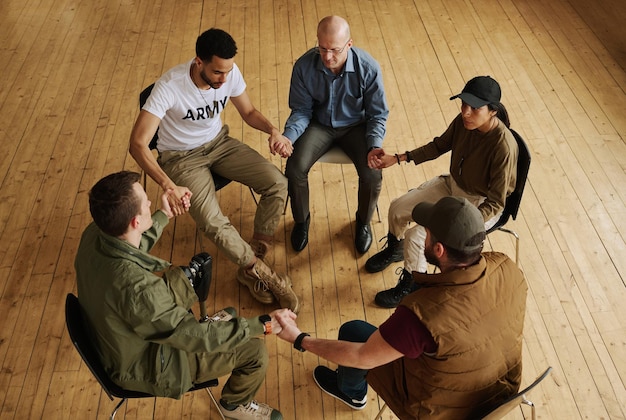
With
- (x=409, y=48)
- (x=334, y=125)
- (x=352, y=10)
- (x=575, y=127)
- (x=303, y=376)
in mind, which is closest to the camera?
(x=303, y=376)

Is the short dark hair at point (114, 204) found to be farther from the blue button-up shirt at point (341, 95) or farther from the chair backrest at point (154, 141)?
the blue button-up shirt at point (341, 95)

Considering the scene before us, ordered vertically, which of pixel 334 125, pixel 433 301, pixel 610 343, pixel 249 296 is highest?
pixel 433 301

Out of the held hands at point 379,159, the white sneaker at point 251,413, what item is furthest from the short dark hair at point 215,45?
the white sneaker at point 251,413

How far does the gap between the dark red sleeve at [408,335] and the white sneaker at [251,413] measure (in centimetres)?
110

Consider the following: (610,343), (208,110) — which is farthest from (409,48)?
(610,343)

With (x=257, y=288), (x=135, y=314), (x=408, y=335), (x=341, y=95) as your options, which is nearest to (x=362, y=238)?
(x=257, y=288)

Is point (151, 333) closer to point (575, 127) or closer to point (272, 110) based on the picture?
point (272, 110)

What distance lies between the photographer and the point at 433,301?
2.13 meters

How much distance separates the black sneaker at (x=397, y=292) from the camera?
136 inches

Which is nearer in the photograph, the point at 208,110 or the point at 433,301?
the point at 433,301

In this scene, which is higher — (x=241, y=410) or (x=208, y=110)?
(x=208, y=110)

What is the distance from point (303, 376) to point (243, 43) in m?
3.45

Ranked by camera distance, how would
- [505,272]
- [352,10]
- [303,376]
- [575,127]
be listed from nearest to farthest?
[505,272] < [303,376] < [575,127] < [352,10]

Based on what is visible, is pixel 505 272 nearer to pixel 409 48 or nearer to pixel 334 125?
pixel 334 125
